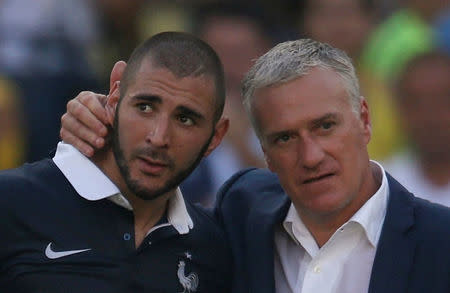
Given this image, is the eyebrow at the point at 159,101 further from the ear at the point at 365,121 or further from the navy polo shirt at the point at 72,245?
the ear at the point at 365,121

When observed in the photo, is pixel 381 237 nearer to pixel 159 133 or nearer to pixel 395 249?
pixel 395 249

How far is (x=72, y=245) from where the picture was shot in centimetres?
429

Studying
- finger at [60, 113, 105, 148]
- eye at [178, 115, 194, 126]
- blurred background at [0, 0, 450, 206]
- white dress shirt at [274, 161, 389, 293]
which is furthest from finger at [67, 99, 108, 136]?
blurred background at [0, 0, 450, 206]

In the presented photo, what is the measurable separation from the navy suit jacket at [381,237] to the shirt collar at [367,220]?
0.11 ft

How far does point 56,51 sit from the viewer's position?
7.80 metres

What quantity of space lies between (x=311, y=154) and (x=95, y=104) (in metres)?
0.86

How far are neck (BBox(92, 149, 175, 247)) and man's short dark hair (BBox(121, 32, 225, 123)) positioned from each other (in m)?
0.26

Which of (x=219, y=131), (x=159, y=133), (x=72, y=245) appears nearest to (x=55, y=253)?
(x=72, y=245)

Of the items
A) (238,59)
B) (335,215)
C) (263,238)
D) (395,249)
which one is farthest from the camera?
(238,59)

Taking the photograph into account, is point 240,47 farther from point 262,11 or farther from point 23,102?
point 23,102

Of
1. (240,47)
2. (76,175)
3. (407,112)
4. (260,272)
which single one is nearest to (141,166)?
(76,175)

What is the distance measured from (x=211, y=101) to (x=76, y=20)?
3938 mm

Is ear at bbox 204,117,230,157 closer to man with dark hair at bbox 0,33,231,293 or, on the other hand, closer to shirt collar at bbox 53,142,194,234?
man with dark hair at bbox 0,33,231,293

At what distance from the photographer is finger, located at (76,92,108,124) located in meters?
4.53
